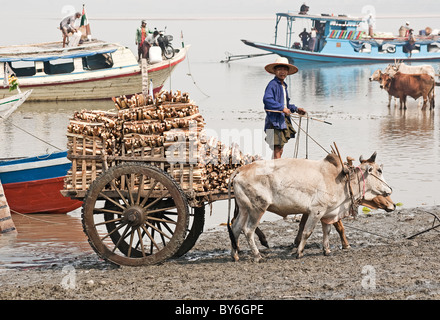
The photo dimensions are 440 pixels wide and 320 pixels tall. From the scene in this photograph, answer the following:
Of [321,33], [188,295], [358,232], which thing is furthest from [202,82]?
[188,295]

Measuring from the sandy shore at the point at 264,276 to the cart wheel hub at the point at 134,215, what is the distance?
1.78 ft

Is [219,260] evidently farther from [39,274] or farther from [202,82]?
[202,82]

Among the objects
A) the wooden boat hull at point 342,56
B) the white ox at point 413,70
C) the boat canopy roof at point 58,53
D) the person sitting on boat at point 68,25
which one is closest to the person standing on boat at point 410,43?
the wooden boat hull at point 342,56

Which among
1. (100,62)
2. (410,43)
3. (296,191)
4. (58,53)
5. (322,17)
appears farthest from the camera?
(410,43)

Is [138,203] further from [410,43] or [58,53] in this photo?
[410,43]

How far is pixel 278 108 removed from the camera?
10.8 m

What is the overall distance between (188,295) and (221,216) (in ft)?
19.5

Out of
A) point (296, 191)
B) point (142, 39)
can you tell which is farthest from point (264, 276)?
point (142, 39)

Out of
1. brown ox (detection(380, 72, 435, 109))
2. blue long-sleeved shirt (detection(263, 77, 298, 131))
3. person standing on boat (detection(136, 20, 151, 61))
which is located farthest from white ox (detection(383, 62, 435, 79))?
blue long-sleeved shirt (detection(263, 77, 298, 131))

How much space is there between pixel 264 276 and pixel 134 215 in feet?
5.55

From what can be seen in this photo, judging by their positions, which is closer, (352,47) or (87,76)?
(87,76)

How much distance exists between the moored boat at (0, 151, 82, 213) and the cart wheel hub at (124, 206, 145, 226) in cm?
498

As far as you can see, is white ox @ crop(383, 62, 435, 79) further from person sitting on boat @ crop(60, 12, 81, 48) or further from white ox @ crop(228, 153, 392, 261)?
white ox @ crop(228, 153, 392, 261)

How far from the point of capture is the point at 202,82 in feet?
165
